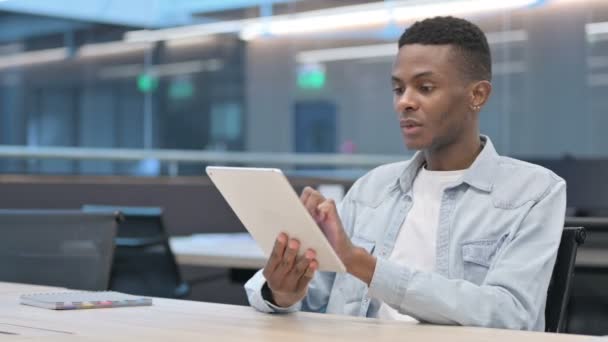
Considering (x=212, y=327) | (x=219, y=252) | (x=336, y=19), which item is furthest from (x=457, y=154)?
(x=336, y=19)

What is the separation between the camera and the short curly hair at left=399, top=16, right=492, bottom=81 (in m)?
2.01

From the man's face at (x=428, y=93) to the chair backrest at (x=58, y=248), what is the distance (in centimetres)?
101

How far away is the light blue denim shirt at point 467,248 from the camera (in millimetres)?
1762

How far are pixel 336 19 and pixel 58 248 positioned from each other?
17.7ft

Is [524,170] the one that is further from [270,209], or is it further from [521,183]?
[270,209]

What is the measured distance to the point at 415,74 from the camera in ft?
6.52

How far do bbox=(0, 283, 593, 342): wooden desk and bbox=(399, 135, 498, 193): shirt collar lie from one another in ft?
1.25

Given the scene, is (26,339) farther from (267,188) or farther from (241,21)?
(241,21)

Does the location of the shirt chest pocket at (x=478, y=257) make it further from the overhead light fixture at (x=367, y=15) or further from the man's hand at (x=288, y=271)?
the overhead light fixture at (x=367, y=15)

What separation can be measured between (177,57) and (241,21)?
0.63 meters

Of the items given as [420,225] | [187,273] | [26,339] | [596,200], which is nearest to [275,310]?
[420,225]

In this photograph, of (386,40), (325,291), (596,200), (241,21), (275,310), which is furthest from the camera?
(241,21)

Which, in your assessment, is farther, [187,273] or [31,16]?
[31,16]

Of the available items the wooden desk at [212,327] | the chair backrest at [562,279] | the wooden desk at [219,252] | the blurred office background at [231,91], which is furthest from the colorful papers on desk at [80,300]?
the blurred office background at [231,91]
